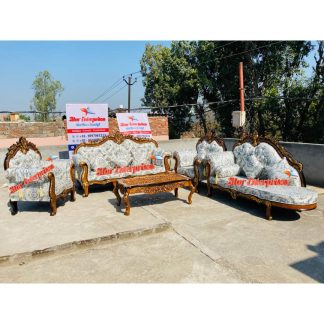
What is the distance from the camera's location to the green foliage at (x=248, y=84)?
33.8 feet

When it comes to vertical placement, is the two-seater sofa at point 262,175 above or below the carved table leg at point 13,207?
above

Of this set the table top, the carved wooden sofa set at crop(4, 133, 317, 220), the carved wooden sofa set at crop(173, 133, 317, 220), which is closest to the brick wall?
the carved wooden sofa set at crop(4, 133, 317, 220)

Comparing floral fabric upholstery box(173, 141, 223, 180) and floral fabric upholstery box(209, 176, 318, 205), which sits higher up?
floral fabric upholstery box(173, 141, 223, 180)

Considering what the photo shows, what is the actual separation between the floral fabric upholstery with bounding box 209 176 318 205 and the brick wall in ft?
19.6

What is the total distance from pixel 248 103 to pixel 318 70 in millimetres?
2658

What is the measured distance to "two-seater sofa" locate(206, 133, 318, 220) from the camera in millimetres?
3982

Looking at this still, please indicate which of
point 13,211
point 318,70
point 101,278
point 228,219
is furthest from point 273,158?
point 318,70

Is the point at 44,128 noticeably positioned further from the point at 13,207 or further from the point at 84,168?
the point at 13,207

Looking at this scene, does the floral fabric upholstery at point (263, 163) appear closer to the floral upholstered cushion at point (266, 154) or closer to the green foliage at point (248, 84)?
the floral upholstered cushion at point (266, 154)

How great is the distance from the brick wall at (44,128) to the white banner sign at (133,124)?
190cm

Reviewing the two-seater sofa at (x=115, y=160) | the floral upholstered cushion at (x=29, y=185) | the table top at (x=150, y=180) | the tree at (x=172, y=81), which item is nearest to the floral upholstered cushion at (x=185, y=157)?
the two-seater sofa at (x=115, y=160)

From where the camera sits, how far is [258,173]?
4988mm

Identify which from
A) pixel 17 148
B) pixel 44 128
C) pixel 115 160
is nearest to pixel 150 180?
pixel 115 160

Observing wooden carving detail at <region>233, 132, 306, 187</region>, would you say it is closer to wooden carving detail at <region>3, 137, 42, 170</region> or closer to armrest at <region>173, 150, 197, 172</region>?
armrest at <region>173, 150, 197, 172</region>
